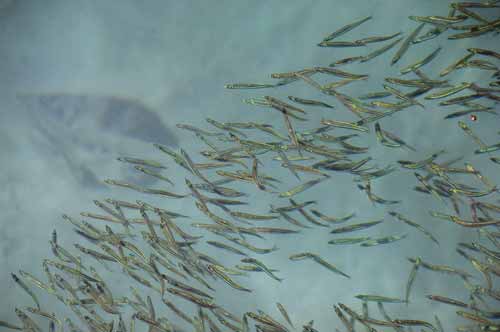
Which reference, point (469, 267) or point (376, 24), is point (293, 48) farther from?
point (469, 267)

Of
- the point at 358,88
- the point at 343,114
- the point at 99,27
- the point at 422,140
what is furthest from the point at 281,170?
the point at 99,27

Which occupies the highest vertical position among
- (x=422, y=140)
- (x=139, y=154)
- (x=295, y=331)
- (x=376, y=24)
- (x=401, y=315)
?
(x=376, y=24)

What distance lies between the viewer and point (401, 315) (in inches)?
232

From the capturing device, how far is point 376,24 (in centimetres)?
572

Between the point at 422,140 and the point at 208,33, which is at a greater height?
the point at 208,33

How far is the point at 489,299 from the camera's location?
19.0ft

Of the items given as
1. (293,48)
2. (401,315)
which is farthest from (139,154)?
(401,315)

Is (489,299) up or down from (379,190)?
down

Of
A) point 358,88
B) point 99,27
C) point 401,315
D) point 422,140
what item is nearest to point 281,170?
point 358,88

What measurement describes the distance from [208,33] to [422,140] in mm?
2990

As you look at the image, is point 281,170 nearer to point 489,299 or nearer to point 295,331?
point 295,331

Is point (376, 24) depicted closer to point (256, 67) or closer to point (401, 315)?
point (256, 67)

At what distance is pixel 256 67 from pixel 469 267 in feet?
12.0

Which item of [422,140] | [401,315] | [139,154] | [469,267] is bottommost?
[401,315]
